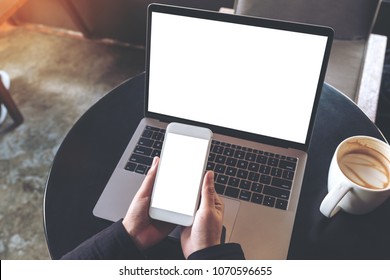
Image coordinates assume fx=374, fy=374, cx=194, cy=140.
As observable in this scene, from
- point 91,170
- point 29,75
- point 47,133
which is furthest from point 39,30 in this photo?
point 91,170

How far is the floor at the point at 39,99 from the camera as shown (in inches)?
53.4

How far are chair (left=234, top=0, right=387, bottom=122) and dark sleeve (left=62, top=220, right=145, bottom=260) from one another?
2.71ft

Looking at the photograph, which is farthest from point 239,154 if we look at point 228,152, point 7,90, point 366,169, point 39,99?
point 39,99

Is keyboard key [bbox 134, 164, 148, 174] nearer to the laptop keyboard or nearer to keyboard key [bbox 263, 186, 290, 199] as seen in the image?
the laptop keyboard

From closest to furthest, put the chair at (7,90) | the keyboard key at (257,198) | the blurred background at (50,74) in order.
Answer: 1. the keyboard key at (257,198)
2. the chair at (7,90)
3. the blurred background at (50,74)

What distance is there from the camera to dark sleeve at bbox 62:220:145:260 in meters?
0.65

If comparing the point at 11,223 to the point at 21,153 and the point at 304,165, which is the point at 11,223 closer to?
the point at 21,153

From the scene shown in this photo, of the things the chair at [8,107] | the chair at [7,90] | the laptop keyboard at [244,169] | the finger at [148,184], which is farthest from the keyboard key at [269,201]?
the chair at [8,107]

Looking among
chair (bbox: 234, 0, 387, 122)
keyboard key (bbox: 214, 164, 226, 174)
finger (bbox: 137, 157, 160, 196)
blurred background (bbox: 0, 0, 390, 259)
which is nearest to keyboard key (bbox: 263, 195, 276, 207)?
keyboard key (bbox: 214, 164, 226, 174)

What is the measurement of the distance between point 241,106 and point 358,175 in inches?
10.2

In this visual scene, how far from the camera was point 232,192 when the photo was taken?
74cm

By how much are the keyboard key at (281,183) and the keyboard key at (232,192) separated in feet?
0.24

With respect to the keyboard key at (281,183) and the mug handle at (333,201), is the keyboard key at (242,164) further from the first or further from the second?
the mug handle at (333,201)

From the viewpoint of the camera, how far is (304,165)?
0.76m
